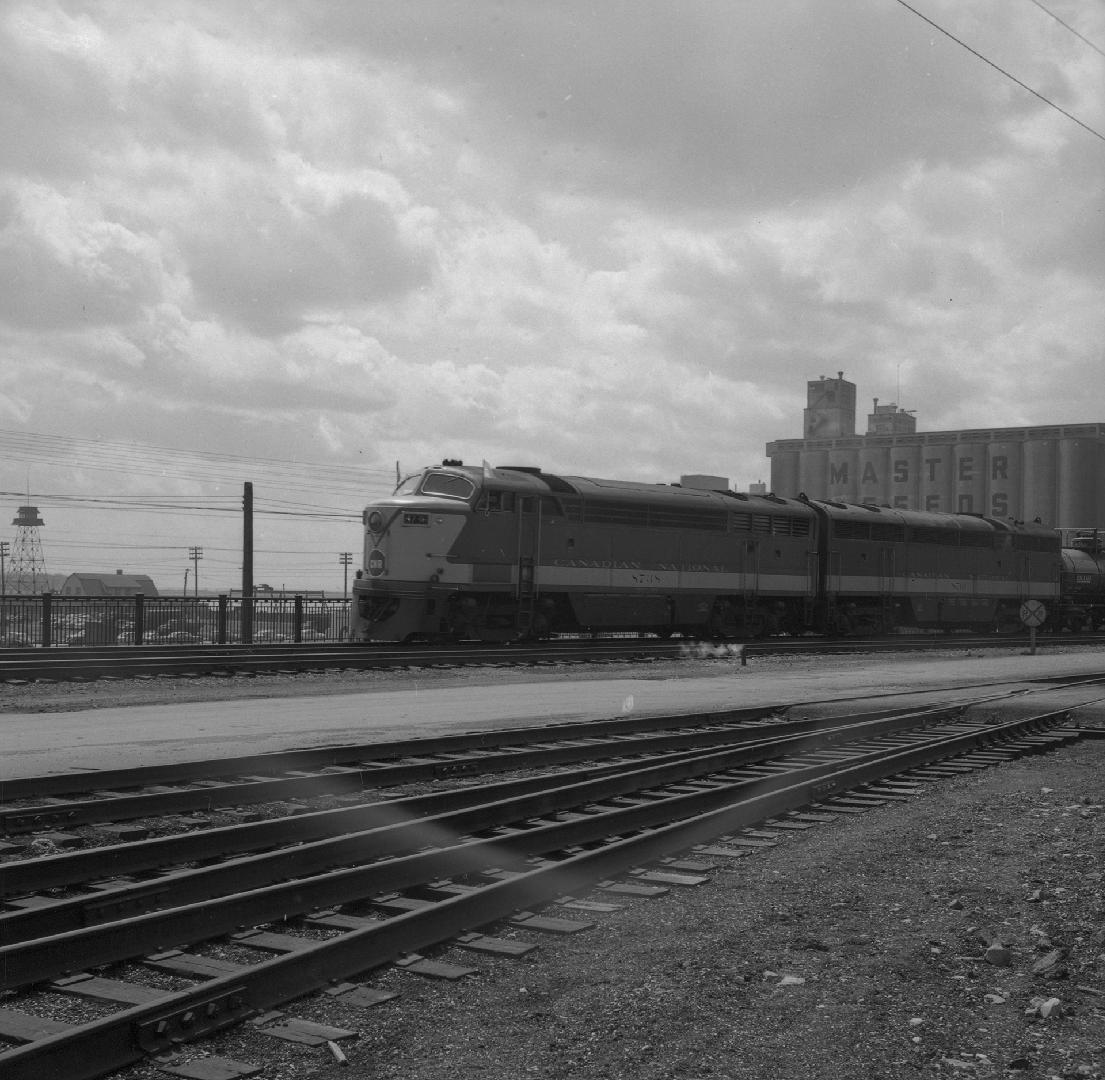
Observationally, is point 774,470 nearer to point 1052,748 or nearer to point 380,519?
point 380,519

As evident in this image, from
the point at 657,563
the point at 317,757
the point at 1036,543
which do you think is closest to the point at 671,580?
the point at 657,563

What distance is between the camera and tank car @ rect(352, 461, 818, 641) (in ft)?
82.0

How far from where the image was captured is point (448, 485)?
25.8 m

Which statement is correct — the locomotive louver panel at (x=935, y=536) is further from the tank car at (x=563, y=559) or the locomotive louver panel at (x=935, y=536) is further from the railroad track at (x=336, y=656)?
the railroad track at (x=336, y=656)

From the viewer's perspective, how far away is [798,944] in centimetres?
595

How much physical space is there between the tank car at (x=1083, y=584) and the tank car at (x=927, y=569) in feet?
9.07

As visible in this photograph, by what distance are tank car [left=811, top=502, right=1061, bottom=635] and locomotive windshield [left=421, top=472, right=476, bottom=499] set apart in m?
12.0

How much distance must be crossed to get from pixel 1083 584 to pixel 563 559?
26598mm

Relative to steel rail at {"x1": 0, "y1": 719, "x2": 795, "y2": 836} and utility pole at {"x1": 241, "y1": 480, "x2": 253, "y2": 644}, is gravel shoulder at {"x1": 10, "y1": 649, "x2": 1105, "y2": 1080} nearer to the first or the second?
Result: steel rail at {"x1": 0, "y1": 719, "x2": 795, "y2": 836}

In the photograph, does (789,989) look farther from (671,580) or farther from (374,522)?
(671,580)

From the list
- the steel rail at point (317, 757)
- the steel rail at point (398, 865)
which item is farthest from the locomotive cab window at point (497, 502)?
the steel rail at point (398, 865)

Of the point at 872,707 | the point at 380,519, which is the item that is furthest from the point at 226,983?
the point at 380,519

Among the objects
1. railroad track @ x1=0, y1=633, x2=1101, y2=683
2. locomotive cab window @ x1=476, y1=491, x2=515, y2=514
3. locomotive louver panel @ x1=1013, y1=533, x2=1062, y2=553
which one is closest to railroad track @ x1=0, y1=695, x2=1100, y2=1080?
railroad track @ x1=0, y1=633, x2=1101, y2=683

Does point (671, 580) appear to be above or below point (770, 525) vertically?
below
